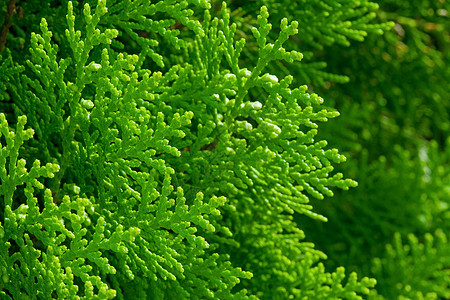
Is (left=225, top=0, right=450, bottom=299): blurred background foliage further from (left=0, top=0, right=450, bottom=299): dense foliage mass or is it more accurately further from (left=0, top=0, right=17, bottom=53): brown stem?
(left=0, top=0, right=17, bottom=53): brown stem

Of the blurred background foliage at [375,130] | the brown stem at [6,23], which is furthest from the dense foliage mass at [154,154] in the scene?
the blurred background foliage at [375,130]

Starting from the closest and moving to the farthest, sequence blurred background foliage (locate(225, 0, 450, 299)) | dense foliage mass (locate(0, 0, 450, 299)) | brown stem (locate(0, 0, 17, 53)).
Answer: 1. dense foliage mass (locate(0, 0, 450, 299))
2. brown stem (locate(0, 0, 17, 53))
3. blurred background foliage (locate(225, 0, 450, 299))

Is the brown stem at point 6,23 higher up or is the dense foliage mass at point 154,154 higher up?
the brown stem at point 6,23

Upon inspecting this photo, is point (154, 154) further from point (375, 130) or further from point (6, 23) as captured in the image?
point (375, 130)

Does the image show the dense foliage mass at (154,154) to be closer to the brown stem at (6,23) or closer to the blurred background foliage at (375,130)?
the brown stem at (6,23)

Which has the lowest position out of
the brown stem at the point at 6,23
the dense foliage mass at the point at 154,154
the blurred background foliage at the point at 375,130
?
the blurred background foliage at the point at 375,130

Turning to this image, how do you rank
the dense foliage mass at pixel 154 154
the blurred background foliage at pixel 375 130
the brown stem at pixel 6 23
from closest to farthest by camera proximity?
the dense foliage mass at pixel 154 154 → the brown stem at pixel 6 23 → the blurred background foliage at pixel 375 130

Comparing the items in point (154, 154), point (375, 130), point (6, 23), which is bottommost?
point (375, 130)

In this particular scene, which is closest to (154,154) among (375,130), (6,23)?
(6,23)

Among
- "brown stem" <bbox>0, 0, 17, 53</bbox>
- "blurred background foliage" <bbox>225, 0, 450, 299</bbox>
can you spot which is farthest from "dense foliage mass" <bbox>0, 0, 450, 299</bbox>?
"blurred background foliage" <bbox>225, 0, 450, 299</bbox>

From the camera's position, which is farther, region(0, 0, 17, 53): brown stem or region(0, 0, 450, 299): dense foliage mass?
region(0, 0, 17, 53): brown stem

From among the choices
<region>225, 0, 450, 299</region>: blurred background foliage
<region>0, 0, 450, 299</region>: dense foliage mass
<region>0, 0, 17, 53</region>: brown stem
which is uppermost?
<region>0, 0, 17, 53</region>: brown stem
